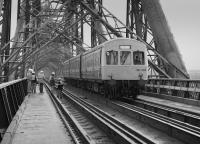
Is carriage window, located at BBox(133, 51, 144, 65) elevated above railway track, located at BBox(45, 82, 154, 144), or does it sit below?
above

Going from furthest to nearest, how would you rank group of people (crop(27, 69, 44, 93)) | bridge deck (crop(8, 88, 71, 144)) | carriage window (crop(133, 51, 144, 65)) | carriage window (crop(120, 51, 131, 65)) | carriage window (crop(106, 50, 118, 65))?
group of people (crop(27, 69, 44, 93))
carriage window (crop(133, 51, 144, 65))
carriage window (crop(120, 51, 131, 65))
carriage window (crop(106, 50, 118, 65))
bridge deck (crop(8, 88, 71, 144))

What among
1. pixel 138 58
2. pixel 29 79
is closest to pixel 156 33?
pixel 138 58

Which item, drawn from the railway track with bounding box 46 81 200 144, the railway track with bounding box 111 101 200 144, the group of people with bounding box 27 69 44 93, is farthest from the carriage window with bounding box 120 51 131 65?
the group of people with bounding box 27 69 44 93

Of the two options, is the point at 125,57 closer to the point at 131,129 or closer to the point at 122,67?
the point at 122,67

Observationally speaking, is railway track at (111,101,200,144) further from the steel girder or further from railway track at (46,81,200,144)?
the steel girder

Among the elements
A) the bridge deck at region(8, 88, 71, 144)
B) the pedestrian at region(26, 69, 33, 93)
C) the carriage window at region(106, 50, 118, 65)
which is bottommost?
the bridge deck at region(8, 88, 71, 144)

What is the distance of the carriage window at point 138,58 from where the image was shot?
20.0 meters

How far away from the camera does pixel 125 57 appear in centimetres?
1997

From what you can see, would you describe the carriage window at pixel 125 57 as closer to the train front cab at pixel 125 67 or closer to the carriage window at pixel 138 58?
the train front cab at pixel 125 67

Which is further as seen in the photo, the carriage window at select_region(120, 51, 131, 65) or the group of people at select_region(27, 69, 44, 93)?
the group of people at select_region(27, 69, 44, 93)

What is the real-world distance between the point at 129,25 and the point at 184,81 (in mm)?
9369

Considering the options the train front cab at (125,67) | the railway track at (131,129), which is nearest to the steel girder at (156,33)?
the train front cab at (125,67)

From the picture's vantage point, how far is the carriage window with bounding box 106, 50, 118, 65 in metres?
19.7

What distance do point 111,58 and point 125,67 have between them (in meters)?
0.85
